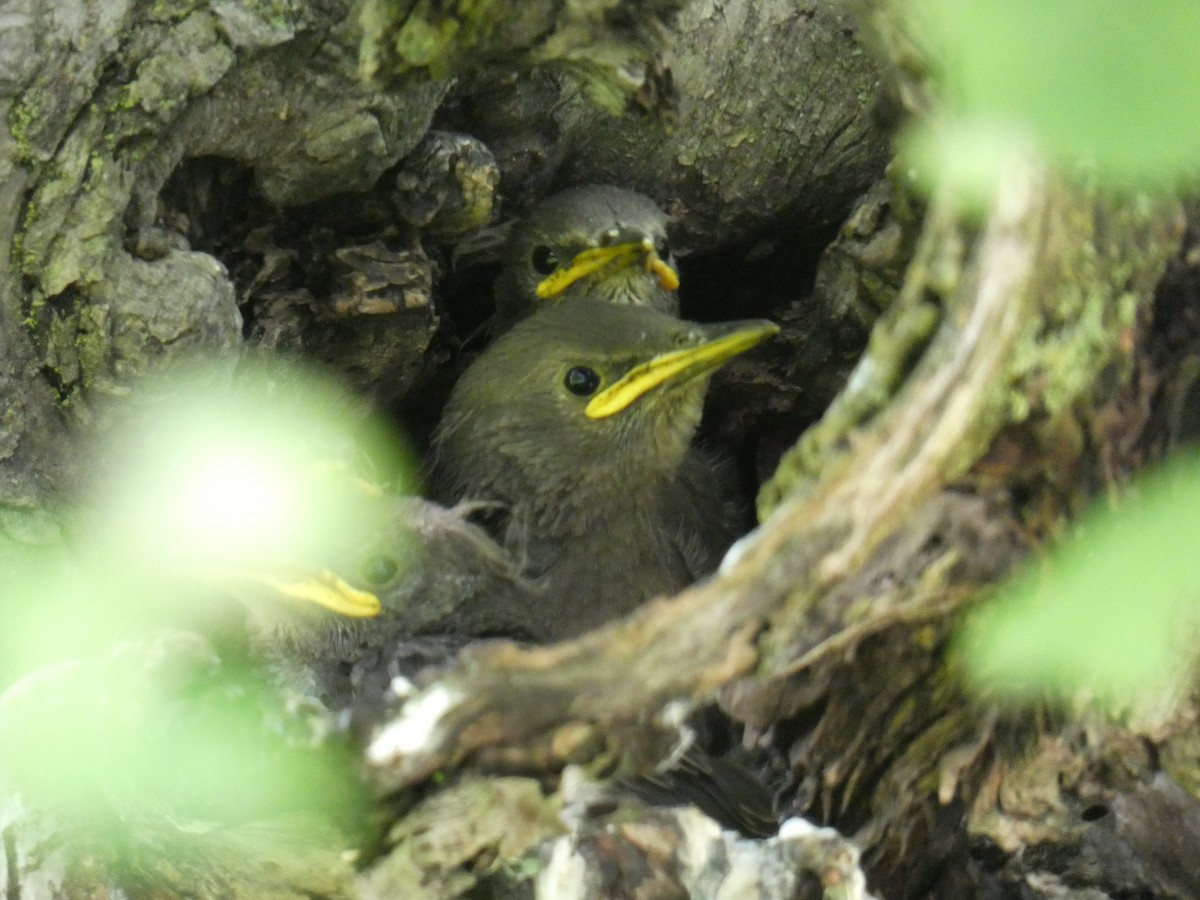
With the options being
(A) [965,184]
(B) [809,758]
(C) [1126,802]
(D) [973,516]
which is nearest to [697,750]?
(B) [809,758]

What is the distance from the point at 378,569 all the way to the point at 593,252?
3.79ft

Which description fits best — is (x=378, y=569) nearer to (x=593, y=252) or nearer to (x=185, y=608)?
(x=185, y=608)

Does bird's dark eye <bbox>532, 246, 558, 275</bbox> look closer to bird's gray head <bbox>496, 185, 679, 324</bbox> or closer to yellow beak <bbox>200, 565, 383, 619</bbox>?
bird's gray head <bbox>496, 185, 679, 324</bbox>

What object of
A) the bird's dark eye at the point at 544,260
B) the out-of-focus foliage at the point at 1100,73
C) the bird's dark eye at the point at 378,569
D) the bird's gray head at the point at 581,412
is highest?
the out-of-focus foliage at the point at 1100,73

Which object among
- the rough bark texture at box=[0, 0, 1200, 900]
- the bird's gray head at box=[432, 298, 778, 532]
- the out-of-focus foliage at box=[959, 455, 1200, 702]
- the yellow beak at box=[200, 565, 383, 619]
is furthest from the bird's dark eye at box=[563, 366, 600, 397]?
the out-of-focus foliage at box=[959, 455, 1200, 702]

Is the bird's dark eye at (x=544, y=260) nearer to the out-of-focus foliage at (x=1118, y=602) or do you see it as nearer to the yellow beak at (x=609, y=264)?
the yellow beak at (x=609, y=264)

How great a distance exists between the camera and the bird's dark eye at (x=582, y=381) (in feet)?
8.99

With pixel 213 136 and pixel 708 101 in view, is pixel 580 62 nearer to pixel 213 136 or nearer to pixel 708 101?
pixel 213 136

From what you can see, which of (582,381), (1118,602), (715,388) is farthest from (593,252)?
(1118,602)

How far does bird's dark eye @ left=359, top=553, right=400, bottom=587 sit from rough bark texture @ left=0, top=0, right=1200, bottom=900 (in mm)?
409

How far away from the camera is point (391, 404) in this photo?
3035 millimetres

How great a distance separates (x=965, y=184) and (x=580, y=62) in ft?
3.14

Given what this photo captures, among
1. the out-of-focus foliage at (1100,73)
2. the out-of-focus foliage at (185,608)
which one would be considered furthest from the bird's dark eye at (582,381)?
the out-of-focus foliage at (1100,73)

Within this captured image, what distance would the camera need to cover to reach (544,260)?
3283mm
